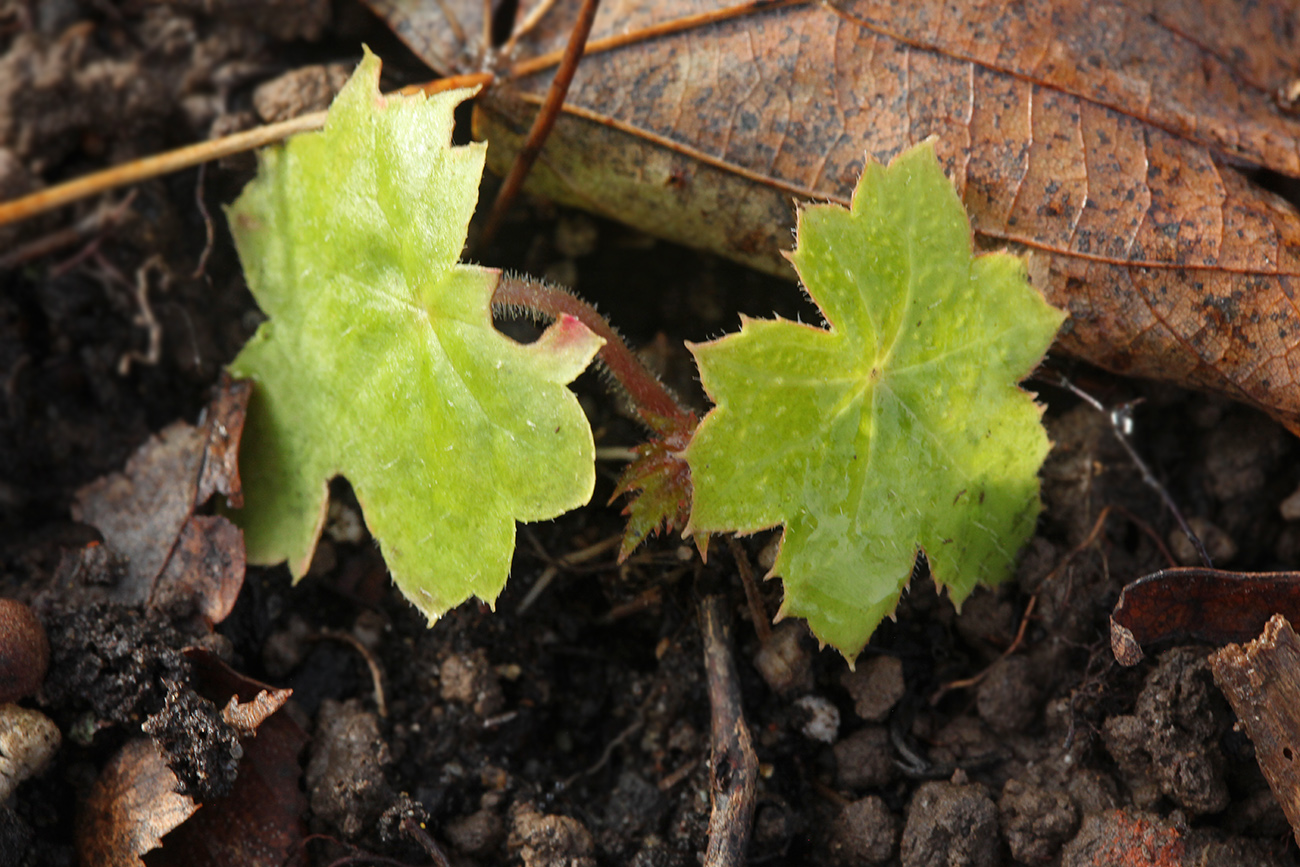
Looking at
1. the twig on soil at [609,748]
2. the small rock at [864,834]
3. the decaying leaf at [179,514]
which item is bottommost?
the twig on soil at [609,748]

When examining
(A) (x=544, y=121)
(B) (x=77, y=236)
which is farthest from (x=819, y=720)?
(B) (x=77, y=236)

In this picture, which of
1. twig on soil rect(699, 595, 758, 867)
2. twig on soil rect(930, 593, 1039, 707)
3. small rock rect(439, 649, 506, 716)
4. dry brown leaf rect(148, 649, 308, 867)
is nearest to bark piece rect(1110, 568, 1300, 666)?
twig on soil rect(930, 593, 1039, 707)

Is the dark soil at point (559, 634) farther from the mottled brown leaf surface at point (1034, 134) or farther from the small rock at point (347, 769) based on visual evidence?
the mottled brown leaf surface at point (1034, 134)

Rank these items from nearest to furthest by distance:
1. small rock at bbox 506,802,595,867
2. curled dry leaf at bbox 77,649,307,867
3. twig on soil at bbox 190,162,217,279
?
curled dry leaf at bbox 77,649,307,867, small rock at bbox 506,802,595,867, twig on soil at bbox 190,162,217,279

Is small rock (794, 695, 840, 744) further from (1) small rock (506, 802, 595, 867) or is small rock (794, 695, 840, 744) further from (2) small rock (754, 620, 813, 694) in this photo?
(1) small rock (506, 802, 595, 867)

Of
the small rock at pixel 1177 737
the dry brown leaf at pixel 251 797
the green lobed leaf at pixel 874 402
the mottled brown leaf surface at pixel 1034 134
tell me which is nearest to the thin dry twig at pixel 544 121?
the mottled brown leaf surface at pixel 1034 134

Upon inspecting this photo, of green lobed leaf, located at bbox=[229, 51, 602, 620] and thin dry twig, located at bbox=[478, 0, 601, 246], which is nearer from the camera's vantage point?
green lobed leaf, located at bbox=[229, 51, 602, 620]

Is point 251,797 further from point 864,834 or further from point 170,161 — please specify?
point 170,161

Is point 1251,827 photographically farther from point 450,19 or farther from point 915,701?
point 450,19
